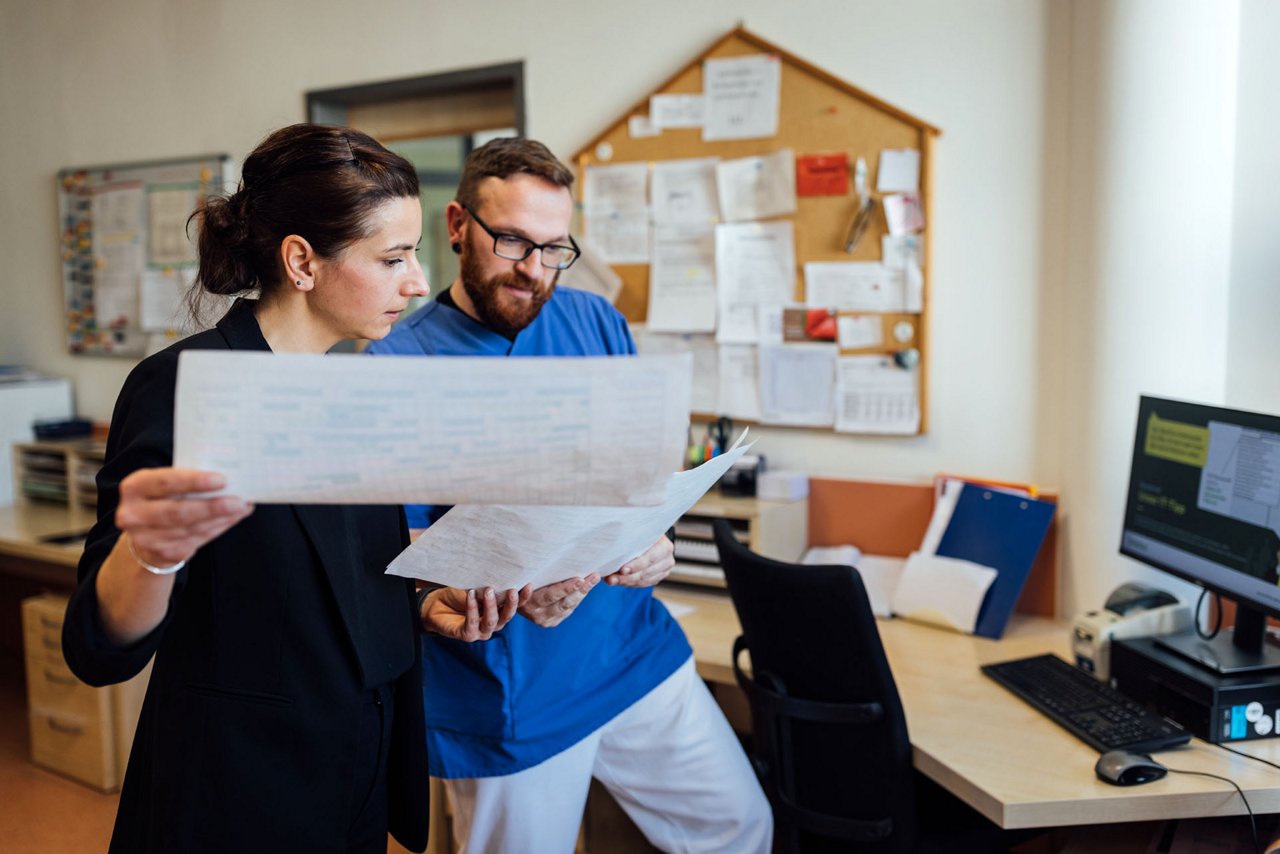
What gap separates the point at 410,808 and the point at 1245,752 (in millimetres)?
1269

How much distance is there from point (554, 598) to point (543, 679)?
1.57 ft

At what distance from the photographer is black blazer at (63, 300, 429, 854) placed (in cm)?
107

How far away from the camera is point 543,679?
1.67 m

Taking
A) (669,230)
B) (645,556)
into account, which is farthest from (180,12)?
(645,556)

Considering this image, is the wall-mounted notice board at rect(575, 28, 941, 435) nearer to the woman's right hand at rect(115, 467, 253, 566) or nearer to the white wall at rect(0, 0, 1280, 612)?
the white wall at rect(0, 0, 1280, 612)

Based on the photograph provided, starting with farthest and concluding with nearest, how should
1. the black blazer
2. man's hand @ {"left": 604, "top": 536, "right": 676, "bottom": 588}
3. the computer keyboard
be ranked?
the computer keyboard → man's hand @ {"left": 604, "top": 536, "right": 676, "bottom": 588} → the black blazer

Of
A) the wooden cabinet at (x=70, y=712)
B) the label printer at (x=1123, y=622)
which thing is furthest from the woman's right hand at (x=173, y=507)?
the wooden cabinet at (x=70, y=712)

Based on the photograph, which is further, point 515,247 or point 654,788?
point 654,788

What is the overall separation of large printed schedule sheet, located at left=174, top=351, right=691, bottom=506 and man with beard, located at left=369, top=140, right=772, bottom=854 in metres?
0.83

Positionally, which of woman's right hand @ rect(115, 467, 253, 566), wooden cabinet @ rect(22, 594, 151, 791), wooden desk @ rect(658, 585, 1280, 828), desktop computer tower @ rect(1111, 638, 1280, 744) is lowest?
wooden cabinet @ rect(22, 594, 151, 791)

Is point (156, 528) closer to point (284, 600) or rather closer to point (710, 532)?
point (284, 600)

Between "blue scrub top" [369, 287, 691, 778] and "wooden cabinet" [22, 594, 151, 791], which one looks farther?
"wooden cabinet" [22, 594, 151, 791]

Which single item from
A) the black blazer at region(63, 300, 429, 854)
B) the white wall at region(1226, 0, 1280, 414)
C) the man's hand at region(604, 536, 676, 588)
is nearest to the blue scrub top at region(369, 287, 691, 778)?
the man's hand at region(604, 536, 676, 588)

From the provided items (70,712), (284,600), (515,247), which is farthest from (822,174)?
(70,712)
